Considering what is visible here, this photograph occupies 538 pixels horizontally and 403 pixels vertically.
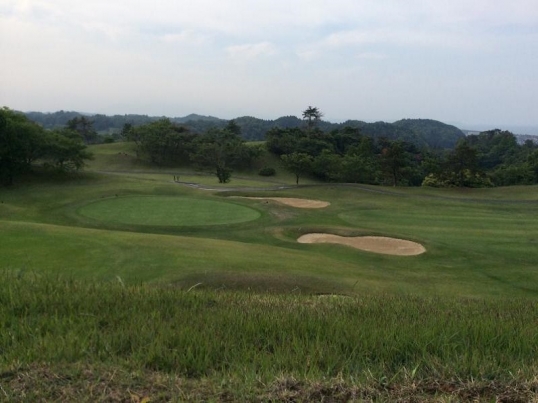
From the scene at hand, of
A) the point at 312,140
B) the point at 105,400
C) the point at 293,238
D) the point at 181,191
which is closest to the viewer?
the point at 105,400

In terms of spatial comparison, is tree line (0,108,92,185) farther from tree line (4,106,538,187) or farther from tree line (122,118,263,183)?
tree line (122,118,263,183)

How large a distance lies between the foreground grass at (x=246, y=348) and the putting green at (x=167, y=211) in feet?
71.1

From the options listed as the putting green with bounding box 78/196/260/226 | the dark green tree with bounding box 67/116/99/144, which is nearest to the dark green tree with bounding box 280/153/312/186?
the putting green with bounding box 78/196/260/226

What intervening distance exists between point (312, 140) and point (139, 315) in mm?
88321

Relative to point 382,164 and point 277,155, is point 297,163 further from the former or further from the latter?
point 277,155

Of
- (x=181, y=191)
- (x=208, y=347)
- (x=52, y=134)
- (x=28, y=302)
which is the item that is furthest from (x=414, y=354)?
(x=52, y=134)

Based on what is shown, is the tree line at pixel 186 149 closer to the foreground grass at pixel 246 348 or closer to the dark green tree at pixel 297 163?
the dark green tree at pixel 297 163

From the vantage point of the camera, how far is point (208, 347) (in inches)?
142

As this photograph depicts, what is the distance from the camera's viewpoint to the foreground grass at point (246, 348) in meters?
3.11

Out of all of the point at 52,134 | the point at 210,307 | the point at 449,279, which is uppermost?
the point at 52,134

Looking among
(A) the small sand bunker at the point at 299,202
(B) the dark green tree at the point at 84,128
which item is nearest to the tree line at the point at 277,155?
(A) the small sand bunker at the point at 299,202

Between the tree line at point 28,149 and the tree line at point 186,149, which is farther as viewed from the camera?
the tree line at point 186,149

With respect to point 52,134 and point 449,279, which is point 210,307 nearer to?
point 449,279

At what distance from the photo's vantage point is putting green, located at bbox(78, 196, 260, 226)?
2673cm
